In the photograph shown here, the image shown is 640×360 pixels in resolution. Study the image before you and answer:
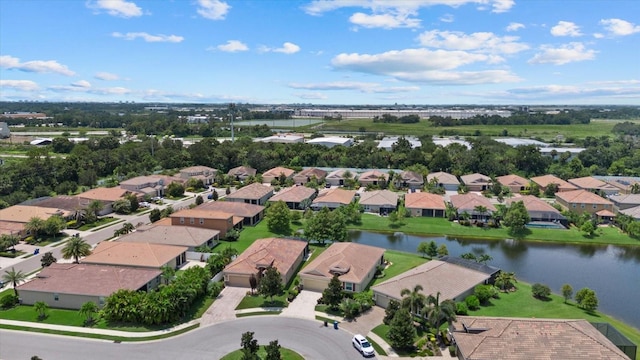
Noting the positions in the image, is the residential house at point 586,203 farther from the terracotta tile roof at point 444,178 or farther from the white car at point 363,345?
the white car at point 363,345

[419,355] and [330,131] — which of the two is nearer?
[419,355]

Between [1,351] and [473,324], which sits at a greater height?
[473,324]

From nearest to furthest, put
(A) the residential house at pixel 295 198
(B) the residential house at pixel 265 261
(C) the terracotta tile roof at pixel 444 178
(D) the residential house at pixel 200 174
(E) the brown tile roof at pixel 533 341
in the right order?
(E) the brown tile roof at pixel 533 341, (B) the residential house at pixel 265 261, (A) the residential house at pixel 295 198, (C) the terracotta tile roof at pixel 444 178, (D) the residential house at pixel 200 174

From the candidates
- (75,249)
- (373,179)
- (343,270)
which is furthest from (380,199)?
(75,249)

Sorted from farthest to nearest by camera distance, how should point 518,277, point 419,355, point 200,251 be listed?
1. point 200,251
2. point 518,277
3. point 419,355

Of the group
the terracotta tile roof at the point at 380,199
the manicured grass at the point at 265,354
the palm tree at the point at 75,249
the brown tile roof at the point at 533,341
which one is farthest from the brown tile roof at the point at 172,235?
the brown tile roof at the point at 533,341

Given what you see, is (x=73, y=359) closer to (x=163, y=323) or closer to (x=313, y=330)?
(x=163, y=323)

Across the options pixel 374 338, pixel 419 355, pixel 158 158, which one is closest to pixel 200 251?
pixel 374 338

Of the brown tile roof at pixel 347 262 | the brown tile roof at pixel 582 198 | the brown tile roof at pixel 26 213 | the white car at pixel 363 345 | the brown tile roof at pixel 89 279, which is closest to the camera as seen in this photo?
the white car at pixel 363 345
